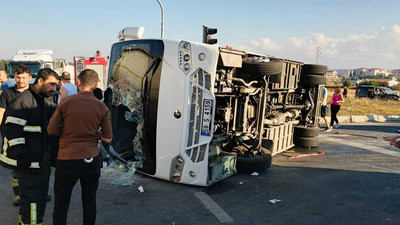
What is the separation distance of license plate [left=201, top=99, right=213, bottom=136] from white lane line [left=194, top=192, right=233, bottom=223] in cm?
93

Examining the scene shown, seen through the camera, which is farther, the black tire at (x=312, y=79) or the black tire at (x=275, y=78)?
the black tire at (x=312, y=79)

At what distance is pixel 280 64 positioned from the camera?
18.4 ft

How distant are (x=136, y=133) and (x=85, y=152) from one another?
7.32 feet

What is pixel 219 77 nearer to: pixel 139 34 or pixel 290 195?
pixel 139 34

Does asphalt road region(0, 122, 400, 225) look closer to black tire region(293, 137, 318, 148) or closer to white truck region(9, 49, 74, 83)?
black tire region(293, 137, 318, 148)

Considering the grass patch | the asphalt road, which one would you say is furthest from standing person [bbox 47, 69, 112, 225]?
the grass patch

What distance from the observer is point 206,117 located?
4566 mm

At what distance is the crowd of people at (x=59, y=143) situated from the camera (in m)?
2.84

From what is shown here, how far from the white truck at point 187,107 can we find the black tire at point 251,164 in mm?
18

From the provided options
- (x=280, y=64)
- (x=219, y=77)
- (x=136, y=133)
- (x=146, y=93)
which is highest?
(x=280, y=64)

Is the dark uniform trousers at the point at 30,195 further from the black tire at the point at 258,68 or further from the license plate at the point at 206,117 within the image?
the black tire at the point at 258,68

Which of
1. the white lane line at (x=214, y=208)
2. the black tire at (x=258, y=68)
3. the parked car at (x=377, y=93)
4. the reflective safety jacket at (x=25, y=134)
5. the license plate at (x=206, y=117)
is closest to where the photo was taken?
the reflective safety jacket at (x=25, y=134)

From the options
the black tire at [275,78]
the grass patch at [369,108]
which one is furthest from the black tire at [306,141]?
the grass patch at [369,108]

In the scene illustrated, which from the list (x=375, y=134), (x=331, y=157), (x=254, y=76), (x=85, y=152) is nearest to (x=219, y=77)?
(x=254, y=76)
